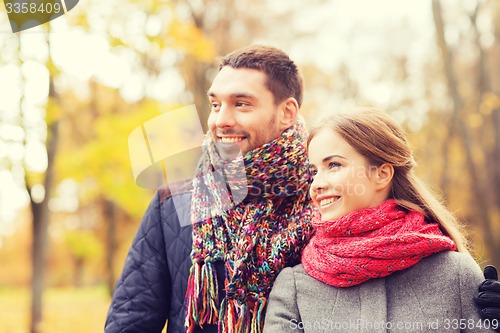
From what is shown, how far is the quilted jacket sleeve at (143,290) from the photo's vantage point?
255 cm

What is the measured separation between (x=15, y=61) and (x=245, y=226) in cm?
561

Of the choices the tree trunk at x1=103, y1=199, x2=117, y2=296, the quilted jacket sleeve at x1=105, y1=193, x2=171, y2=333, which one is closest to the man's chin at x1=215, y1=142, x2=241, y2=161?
the quilted jacket sleeve at x1=105, y1=193, x2=171, y2=333

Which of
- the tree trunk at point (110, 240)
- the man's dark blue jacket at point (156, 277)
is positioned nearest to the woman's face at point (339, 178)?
the man's dark blue jacket at point (156, 277)

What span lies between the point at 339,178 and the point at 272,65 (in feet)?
2.19

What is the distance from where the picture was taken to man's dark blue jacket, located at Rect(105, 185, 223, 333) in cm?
256

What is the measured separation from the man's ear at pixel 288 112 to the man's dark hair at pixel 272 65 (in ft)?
0.09

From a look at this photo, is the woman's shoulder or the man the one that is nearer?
the woman's shoulder

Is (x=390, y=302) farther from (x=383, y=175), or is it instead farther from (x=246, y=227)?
(x=246, y=227)

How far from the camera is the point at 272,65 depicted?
8.83 feet

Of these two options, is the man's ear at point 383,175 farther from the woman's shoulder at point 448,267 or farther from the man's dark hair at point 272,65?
the man's dark hair at point 272,65

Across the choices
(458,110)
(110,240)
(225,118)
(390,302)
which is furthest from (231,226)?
(110,240)

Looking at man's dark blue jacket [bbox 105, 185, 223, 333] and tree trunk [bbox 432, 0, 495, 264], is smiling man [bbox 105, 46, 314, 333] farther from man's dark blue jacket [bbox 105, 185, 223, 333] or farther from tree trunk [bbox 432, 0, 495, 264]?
tree trunk [bbox 432, 0, 495, 264]

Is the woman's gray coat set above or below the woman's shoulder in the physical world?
below

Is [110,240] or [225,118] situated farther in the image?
[110,240]
